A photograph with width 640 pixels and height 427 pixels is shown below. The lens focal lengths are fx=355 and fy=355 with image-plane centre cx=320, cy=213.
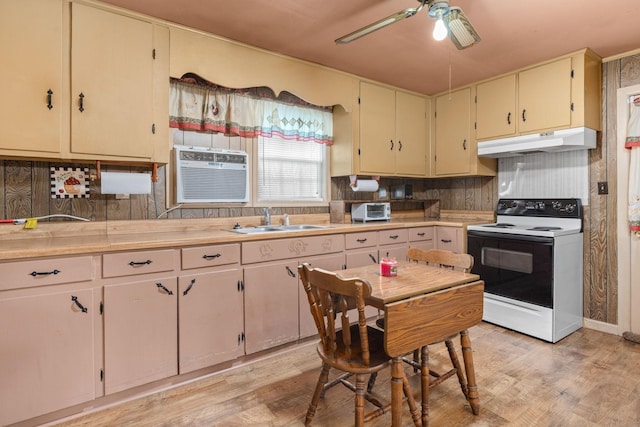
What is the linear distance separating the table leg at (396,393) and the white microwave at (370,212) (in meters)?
2.10

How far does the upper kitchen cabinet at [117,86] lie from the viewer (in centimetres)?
217

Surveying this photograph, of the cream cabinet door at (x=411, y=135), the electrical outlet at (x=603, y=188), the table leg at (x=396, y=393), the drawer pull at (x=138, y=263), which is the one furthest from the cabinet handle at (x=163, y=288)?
the electrical outlet at (x=603, y=188)

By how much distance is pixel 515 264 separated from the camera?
3119mm

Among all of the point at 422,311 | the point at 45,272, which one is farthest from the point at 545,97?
the point at 45,272

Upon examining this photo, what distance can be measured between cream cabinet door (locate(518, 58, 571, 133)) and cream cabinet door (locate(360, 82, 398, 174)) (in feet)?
4.06

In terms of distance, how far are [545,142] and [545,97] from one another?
44 cm

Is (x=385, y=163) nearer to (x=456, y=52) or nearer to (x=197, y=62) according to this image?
(x=456, y=52)

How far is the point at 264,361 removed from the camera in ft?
8.41

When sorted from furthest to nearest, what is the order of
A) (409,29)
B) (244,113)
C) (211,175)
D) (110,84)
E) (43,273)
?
(244,113), (211,175), (409,29), (110,84), (43,273)

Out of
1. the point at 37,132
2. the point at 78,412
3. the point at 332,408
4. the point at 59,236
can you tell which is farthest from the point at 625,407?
the point at 37,132

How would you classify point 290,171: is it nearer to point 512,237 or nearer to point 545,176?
point 512,237

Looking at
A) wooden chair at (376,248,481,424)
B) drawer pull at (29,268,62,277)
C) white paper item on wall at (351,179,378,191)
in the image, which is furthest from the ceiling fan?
drawer pull at (29,268,62,277)

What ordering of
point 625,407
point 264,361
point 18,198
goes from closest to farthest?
1. point 625,407
2. point 18,198
3. point 264,361

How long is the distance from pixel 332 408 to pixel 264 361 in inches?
29.0
